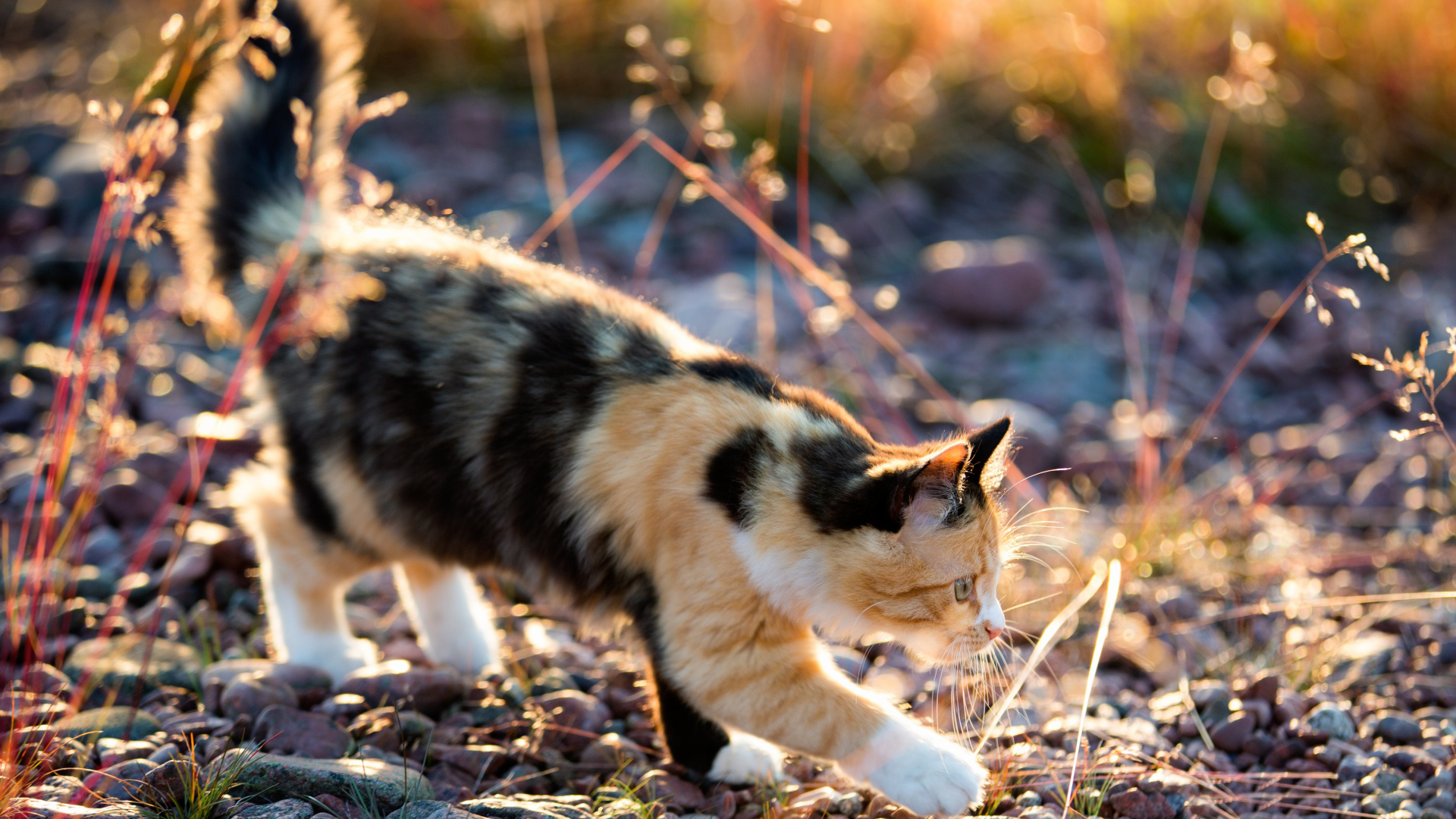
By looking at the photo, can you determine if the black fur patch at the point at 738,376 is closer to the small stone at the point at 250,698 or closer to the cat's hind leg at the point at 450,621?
the cat's hind leg at the point at 450,621

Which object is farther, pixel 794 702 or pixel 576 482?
pixel 576 482

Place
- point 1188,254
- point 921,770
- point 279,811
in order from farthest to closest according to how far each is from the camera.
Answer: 1. point 1188,254
2. point 921,770
3. point 279,811

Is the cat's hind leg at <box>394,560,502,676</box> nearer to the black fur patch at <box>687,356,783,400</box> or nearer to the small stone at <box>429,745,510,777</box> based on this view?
the small stone at <box>429,745,510,777</box>

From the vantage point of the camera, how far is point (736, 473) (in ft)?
8.41

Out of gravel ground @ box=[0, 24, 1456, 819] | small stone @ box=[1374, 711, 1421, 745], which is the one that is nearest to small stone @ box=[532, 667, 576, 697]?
gravel ground @ box=[0, 24, 1456, 819]

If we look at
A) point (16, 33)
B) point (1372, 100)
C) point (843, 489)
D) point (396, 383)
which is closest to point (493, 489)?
point (396, 383)

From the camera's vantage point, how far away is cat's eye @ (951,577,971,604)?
8.49 feet

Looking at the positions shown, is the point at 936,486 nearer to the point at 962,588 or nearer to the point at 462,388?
the point at 962,588

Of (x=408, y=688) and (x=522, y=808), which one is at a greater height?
(x=522, y=808)

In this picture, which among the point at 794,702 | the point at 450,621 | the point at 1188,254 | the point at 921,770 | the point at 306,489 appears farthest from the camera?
the point at 1188,254

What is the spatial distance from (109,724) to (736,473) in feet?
4.76

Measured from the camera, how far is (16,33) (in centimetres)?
816

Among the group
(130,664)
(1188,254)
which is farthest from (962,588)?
(1188,254)

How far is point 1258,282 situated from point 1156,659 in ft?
13.0
